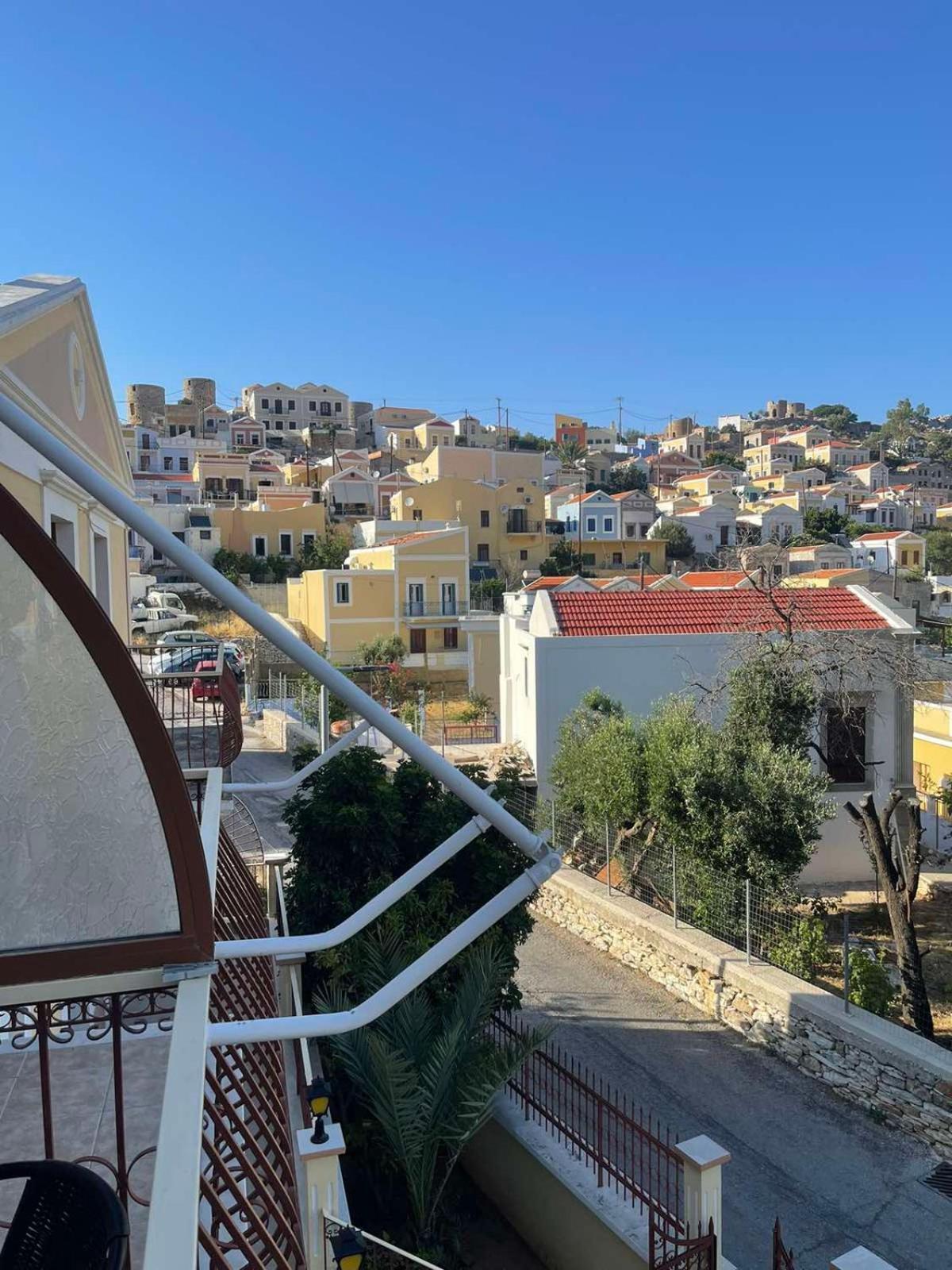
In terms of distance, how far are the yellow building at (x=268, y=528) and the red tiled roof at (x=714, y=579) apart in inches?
1038

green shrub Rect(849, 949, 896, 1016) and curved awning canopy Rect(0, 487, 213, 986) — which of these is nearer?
curved awning canopy Rect(0, 487, 213, 986)

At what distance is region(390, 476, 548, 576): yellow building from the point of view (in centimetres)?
4959

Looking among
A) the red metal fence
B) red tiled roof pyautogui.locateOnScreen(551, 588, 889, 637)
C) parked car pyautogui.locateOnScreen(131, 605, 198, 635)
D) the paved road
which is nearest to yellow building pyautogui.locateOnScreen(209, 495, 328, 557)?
parked car pyautogui.locateOnScreen(131, 605, 198, 635)

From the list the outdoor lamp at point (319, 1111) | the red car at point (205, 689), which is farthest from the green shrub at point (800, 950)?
the red car at point (205, 689)

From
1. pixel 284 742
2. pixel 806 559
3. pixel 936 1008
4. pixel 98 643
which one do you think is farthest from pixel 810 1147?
pixel 806 559

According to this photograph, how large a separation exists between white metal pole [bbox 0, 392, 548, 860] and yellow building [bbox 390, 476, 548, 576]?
46.7 metres

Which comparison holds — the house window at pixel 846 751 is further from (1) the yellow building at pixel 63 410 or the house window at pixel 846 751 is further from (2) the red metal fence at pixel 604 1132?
(1) the yellow building at pixel 63 410

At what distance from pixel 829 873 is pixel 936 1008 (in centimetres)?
487

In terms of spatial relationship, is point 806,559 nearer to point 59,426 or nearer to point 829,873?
point 829,873

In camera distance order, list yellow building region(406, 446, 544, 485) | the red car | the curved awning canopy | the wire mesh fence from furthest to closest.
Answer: yellow building region(406, 446, 544, 485) → the wire mesh fence → the red car → the curved awning canopy

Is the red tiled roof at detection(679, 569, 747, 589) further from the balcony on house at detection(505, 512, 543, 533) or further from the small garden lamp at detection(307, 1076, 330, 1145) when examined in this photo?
the balcony on house at detection(505, 512, 543, 533)

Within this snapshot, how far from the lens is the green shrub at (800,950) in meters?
10.4

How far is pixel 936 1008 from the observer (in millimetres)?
10492

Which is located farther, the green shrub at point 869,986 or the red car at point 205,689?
the green shrub at point 869,986
